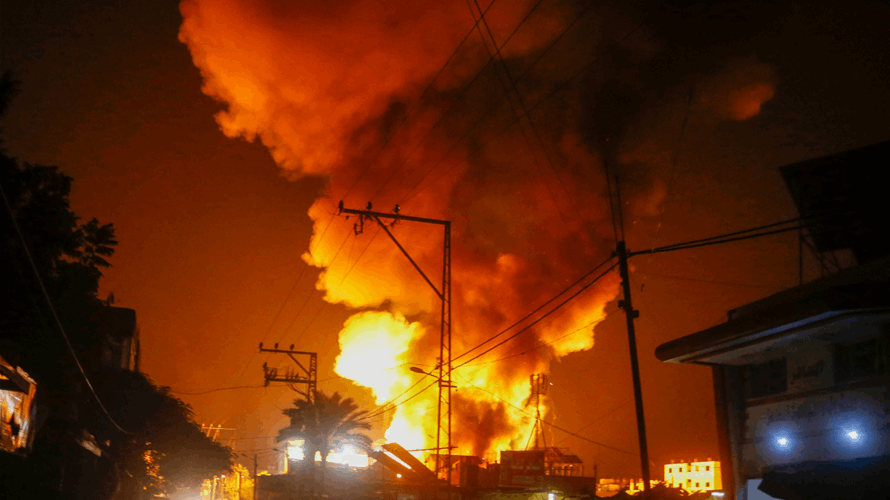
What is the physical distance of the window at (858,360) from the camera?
46.6ft

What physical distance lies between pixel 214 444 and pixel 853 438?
37.8 m

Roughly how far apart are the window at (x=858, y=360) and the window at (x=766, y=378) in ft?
5.92

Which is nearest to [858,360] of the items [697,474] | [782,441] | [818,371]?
[818,371]

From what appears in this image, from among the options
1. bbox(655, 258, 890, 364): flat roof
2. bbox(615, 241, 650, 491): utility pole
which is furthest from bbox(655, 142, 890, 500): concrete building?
bbox(615, 241, 650, 491): utility pole

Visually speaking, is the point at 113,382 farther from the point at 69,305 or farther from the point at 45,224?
the point at 45,224

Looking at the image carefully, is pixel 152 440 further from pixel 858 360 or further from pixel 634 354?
pixel 858 360

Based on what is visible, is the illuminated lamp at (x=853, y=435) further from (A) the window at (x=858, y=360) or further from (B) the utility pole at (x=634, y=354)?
(B) the utility pole at (x=634, y=354)

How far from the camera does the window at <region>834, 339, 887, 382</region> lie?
14.2 m

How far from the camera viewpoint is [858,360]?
14.8 m

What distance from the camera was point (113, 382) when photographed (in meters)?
34.2

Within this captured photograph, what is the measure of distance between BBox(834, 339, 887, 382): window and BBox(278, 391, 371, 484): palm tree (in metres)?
33.0

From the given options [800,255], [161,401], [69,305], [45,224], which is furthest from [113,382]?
[800,255]

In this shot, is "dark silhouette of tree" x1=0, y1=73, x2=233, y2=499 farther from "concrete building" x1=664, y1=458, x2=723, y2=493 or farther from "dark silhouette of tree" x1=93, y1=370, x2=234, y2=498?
→ "concrete building" x1=664, y1=458, x2=723, y2=493

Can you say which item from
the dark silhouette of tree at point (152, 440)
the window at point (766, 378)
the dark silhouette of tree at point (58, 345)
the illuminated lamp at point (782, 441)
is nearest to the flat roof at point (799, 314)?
the window at point (766, 378)
